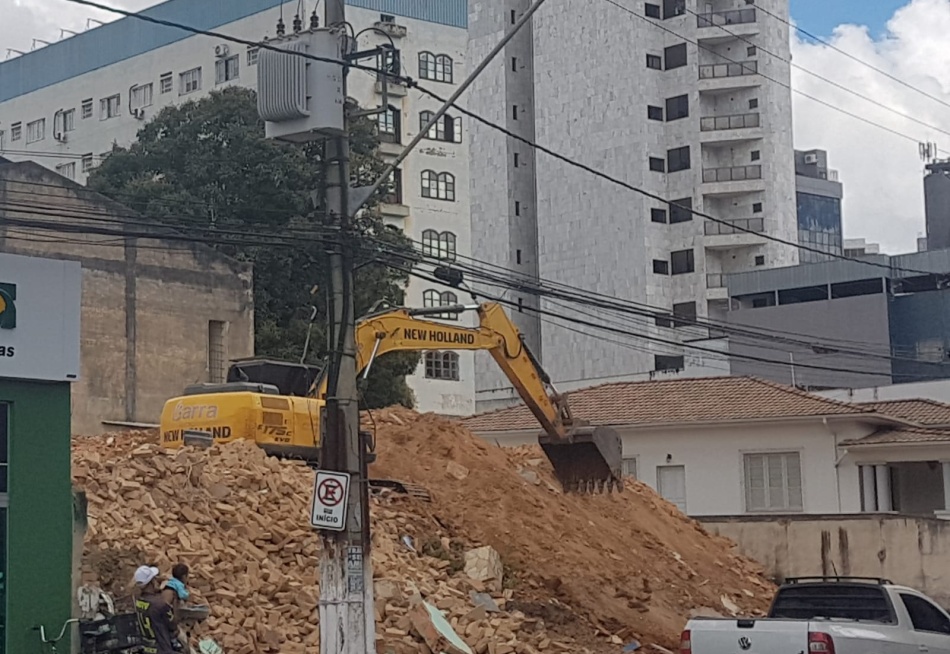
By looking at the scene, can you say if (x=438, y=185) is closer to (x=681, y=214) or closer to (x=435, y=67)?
(x=435, y=67)

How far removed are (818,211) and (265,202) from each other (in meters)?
49.3

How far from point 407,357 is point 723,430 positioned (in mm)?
17722

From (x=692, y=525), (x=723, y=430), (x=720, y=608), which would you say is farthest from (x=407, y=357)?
(x=720, y=608)

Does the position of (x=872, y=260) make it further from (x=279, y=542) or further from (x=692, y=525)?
(x=279, y=542)

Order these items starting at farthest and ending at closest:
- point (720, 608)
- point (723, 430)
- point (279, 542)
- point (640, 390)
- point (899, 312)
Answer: point (899, 312) → point (640, 390) → point (723, 430) → point (720, 608) → point (279, 542)

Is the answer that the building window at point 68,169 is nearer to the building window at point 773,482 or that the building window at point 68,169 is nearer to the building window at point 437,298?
the building window at point 437,298

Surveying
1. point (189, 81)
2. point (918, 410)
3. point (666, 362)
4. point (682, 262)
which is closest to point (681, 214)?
point (682, 262)

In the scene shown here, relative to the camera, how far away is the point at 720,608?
87.1ft

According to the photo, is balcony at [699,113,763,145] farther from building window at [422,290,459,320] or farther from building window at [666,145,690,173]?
building window at [422,290,459,320]

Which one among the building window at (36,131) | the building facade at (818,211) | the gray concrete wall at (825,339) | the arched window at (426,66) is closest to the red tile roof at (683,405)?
the gray concrete wall at (825,339)

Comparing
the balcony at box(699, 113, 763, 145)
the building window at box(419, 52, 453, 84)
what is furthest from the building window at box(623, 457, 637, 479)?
the building window at box(419, 52, 453, 84)

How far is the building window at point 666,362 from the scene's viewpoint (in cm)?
7719

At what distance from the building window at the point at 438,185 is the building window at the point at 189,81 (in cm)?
1296

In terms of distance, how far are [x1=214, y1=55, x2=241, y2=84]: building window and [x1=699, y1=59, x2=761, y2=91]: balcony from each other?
23.2 m
